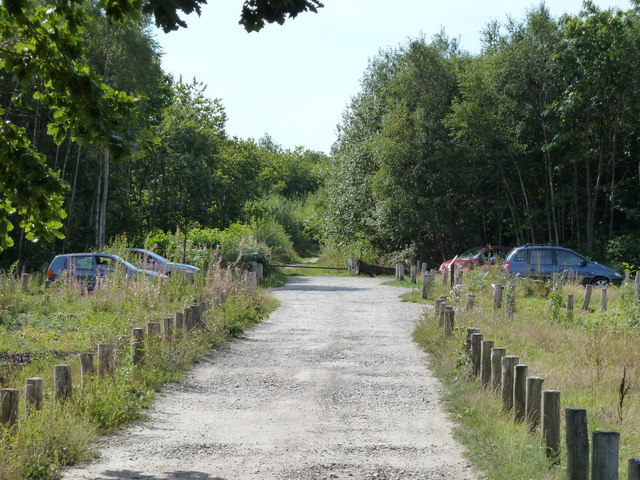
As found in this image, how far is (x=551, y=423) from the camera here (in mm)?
7125

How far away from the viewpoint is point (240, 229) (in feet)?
136

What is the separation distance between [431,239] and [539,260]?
Result: 45.2 ft

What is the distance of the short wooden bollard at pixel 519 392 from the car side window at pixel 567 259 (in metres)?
20.4

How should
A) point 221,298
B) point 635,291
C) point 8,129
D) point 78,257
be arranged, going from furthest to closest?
1. point 78,257
2. point 221,298
3. point 635,291
4. point 8,129

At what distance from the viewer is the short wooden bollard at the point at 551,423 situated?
7.09m

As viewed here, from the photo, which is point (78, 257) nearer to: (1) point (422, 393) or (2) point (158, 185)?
(1) point (422, 393)

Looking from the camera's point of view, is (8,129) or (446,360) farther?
(446,360)

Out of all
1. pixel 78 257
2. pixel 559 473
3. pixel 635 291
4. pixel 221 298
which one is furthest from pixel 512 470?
pixel 78 257

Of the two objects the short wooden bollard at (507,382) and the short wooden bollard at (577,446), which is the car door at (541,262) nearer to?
the short wooden bollard at (507,382)

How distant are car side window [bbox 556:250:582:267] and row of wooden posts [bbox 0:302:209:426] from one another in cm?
1519

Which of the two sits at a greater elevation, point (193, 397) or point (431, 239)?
point (431, 239)

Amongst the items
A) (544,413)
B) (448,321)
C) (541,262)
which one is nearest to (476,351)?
(448,321)

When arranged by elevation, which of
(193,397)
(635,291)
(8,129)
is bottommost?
(193,397)

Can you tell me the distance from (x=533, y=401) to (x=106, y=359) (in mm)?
4942
